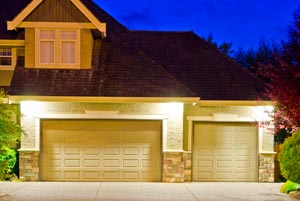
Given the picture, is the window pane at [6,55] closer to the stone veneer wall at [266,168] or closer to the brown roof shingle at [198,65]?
the brown roof shingle at [198,65]

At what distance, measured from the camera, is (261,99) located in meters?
17.9

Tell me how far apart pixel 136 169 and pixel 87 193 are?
11.1 feet

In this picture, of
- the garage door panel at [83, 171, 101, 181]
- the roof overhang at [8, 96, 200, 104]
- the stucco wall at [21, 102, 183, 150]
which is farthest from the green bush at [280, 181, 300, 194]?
the garage door panel at [83, 171, 101, 181]

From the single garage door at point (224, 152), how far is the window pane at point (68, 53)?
5.22 meters

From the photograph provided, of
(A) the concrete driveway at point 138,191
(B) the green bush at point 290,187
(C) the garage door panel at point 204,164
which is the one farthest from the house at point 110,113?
(B) the green bush at point 290,187

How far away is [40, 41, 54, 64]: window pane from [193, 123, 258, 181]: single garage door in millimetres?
5954

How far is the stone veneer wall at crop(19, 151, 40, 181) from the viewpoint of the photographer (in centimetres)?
1698

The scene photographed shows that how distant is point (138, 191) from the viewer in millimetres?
14953

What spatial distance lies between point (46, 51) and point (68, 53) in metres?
0.80

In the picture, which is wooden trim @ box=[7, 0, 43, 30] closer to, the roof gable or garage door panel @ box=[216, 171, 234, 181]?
the roof gable

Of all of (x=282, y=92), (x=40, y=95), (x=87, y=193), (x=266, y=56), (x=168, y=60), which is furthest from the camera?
(x=266, y=56)

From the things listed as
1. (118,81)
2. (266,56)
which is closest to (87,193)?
(118,81)

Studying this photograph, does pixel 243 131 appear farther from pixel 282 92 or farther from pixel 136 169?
pixel 136 169

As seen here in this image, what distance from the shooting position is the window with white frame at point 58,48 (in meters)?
17.5
